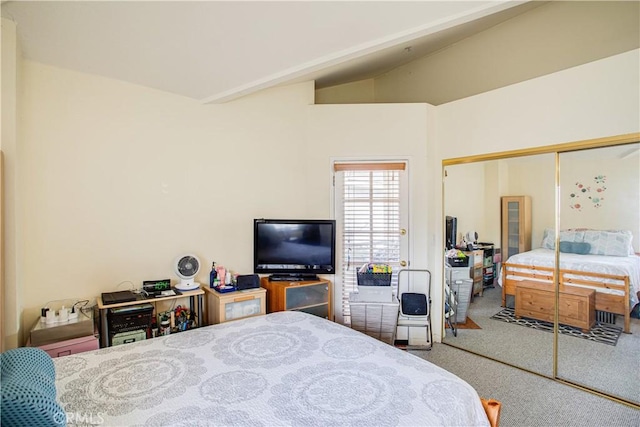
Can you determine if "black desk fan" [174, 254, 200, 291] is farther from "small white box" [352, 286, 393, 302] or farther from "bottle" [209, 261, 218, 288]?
"small white box" [352, 286, 393, 302]

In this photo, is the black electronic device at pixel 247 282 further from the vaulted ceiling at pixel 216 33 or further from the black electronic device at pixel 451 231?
the black electronic device at pixel 451 231

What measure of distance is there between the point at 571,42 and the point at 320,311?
12.4 feet

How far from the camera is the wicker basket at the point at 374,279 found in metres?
3.35

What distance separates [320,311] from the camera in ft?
11.3

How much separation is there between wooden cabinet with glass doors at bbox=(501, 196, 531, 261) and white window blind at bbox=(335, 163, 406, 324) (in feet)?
3.44

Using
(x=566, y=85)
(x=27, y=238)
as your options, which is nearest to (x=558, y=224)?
(x=566, y=85)

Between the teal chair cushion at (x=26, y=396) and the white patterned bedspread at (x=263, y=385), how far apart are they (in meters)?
0.30

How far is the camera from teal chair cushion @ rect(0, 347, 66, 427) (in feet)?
2.85

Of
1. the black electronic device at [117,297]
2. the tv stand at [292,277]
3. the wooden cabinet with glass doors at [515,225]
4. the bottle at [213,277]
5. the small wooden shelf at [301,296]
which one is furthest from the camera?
the tv stand at [292,277]

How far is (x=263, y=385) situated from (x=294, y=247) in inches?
78.9

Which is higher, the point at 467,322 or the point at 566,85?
the point at 566,85

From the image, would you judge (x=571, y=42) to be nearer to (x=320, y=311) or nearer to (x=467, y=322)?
(x=467, y=322)
